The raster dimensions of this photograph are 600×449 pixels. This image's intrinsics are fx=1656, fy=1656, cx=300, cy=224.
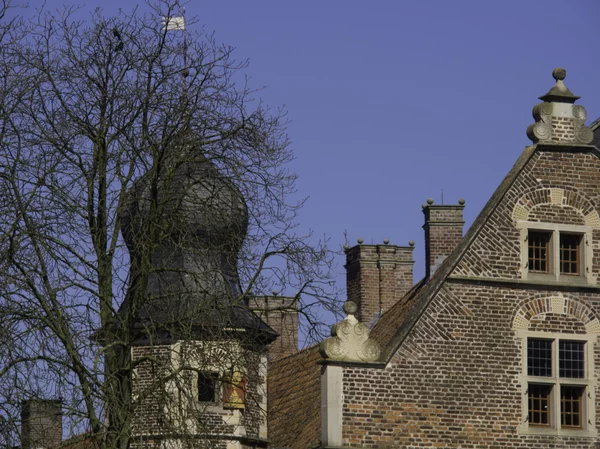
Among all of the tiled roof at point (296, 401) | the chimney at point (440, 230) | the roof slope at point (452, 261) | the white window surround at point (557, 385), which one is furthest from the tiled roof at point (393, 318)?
the white window surround at point (557, 385)

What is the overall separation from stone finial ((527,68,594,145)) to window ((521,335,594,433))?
362cm

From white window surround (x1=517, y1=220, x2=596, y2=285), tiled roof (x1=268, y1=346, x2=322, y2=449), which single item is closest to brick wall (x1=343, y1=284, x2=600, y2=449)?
white window surround (x1=517, y1=220, x2=596, y2=285)

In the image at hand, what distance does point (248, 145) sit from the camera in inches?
955

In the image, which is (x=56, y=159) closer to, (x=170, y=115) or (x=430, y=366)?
(x=170, y=115)

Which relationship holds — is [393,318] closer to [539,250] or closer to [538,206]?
[539,250]

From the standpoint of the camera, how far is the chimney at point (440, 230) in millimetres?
36062

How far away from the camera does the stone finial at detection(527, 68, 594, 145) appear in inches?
1171

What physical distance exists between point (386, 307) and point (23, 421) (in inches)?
794

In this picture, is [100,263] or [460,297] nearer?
[100,263]

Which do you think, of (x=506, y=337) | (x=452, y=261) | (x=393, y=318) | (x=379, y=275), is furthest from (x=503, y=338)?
(x=379, y=275)

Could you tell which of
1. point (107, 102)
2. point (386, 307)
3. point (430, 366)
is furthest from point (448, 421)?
point (386, 307)

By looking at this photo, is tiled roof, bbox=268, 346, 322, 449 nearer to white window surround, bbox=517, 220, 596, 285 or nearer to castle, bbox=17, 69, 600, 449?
castle, bbox=17, 69, 600, 449

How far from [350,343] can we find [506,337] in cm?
286

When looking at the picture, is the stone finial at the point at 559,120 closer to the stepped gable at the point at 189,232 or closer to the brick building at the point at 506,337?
the brick building at the point at 506,337
